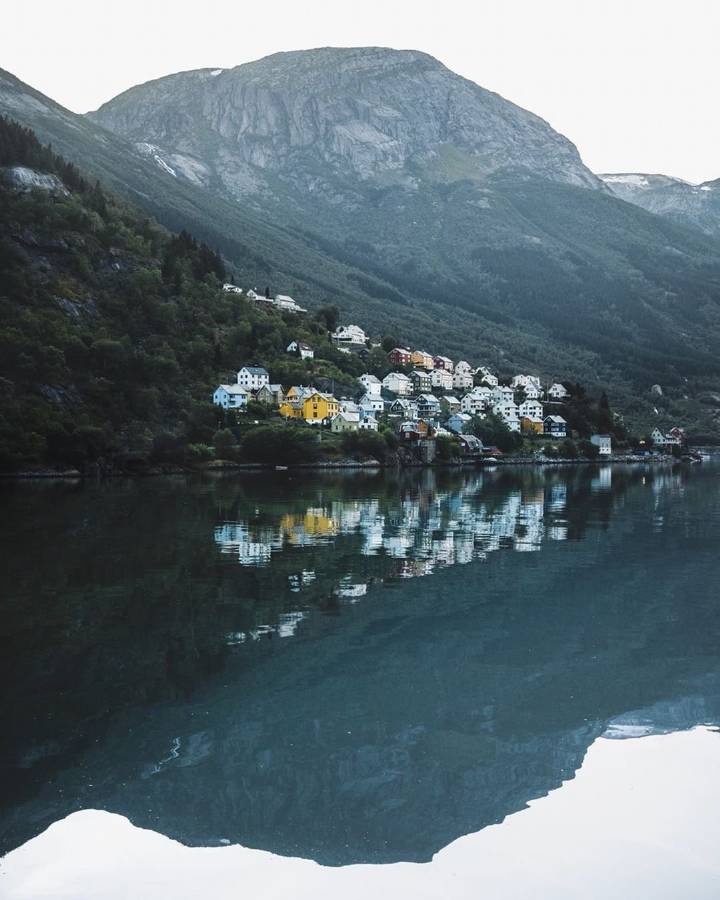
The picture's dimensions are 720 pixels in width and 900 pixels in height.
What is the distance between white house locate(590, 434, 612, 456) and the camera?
135m

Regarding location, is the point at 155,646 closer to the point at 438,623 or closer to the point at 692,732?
the point at 438,623

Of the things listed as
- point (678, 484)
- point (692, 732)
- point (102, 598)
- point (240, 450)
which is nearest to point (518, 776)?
point (692, 732)

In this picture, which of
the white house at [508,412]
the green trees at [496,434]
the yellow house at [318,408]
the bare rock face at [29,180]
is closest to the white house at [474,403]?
the white house at [508,412]

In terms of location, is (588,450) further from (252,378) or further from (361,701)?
(361,701)

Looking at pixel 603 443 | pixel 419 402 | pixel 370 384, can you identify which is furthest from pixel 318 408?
pixel 603 443

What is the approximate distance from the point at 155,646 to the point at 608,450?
126096 millimetres

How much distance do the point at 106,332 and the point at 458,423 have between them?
176ft

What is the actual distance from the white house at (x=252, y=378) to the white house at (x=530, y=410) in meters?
48.6

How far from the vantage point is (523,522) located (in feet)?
145

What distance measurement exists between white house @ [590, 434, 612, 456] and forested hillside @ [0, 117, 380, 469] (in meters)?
41.1

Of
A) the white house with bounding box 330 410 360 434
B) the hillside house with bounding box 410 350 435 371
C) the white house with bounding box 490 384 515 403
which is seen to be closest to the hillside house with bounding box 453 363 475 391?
the hillside house with bounding box 410 350 435 371

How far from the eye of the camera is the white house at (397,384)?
447 ft

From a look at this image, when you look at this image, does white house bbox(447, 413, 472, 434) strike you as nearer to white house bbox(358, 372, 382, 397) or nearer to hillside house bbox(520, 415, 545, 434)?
white house bbox(358, 372, 382, 397)

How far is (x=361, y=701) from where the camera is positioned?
608 inches
